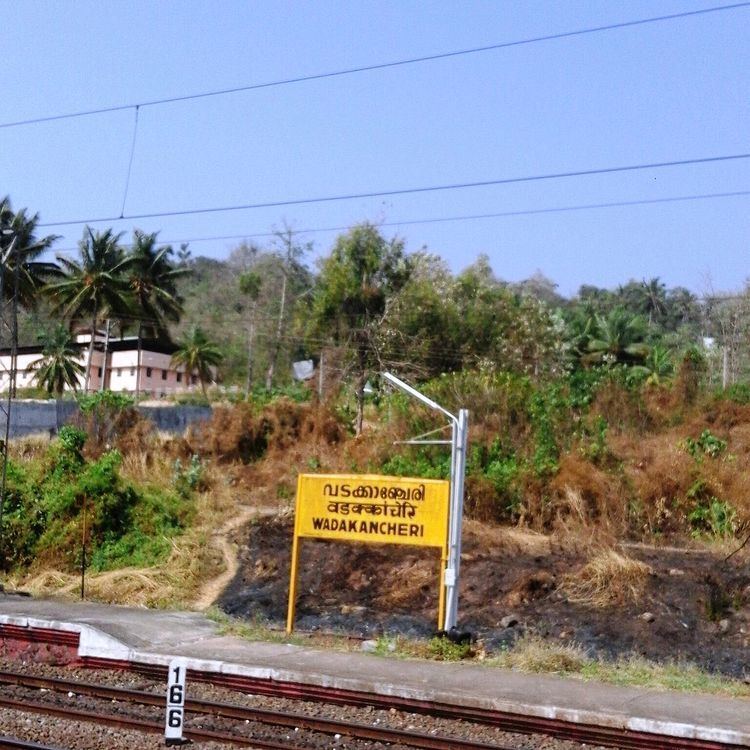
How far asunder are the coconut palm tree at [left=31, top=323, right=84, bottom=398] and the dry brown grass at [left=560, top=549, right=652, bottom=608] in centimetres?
5957

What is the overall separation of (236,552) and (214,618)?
4.62m

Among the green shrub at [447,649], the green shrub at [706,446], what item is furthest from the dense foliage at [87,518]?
the green shrub at [706,446]

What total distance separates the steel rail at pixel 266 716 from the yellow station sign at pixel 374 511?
4.46 metres

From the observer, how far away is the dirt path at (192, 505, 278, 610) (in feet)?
70.5

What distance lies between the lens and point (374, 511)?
16.8 m

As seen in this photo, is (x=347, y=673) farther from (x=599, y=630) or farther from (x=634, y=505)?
(x=634, y=505)

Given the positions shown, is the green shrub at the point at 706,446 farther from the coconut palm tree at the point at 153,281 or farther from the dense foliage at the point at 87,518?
the coconut palm tree at the point at 153,281

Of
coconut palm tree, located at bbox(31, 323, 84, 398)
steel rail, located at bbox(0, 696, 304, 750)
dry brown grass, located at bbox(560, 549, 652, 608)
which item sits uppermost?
coconut palm tree, located at bbox(31, 323, 84, 398)

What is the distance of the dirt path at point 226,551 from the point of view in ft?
70.5

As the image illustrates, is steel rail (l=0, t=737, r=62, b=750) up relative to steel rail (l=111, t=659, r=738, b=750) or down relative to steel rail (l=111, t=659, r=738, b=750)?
down

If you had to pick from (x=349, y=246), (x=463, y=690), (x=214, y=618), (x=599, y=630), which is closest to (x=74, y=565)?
(x=214, y=618)

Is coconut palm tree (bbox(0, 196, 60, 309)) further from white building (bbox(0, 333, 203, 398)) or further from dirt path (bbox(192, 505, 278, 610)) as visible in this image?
dirt path (bbox(192, 505, 278, 610))

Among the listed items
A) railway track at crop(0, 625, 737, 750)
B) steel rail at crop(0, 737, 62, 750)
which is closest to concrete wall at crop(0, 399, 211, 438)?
railway track at crop(0, 625, 737, 750)

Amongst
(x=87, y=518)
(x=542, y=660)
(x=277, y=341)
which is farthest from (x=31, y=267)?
(x=542, y=660)
